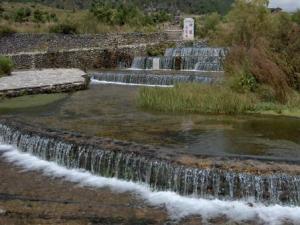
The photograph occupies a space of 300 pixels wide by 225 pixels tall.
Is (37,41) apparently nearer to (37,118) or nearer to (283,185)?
(37,118)

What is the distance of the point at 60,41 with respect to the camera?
95.1ft

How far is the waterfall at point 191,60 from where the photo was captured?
955 inches

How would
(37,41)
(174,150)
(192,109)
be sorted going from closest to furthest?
(174,150) < (192,109) < (37,41)

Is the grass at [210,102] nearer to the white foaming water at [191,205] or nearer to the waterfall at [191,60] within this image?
the white foaming water at [191,205]

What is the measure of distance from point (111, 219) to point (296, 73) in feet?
26.8

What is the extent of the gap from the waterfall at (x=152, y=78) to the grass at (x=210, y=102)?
13.9 feet

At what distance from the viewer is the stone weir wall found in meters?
26.1

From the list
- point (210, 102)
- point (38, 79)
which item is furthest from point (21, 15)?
point (210, 102)

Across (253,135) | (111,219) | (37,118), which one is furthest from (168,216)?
(37,118)

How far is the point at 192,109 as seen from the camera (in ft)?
43.8

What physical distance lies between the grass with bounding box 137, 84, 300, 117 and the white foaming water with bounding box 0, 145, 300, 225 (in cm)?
467

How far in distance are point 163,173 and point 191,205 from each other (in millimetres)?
841

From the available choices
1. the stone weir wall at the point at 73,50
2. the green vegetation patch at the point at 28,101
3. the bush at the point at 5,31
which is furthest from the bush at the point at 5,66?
the bush at the point at 5,31

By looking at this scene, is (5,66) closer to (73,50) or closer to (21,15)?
(73,50)
